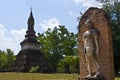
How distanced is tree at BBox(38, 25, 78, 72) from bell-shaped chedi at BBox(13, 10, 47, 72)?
3460 millimetres

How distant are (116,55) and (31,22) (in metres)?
40.5

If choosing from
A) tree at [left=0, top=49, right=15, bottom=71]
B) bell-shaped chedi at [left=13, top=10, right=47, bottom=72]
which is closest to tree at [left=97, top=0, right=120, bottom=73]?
bell-shaped chedi at [left=13, top=10, right=47, bottom=72]

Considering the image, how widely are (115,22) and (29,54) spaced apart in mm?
32447

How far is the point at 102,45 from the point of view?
13.8 metres

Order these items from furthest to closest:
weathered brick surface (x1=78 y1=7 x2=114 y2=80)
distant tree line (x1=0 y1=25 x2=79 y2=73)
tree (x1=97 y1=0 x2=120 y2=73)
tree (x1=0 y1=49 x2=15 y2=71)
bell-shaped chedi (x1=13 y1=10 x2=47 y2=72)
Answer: tree (x1=0 y1=49 x2=15 y2=71) < distant tree line (x1=0 y1=25 x2=79 y2=73) < bell-shaped chedi (x1=13 y1=10 x2=47 y2=72) < tree (x1=97 y1=0 x2=120 y2=73) < weathered brick surface (x1=78 y1=7 x2=114 y2=80)

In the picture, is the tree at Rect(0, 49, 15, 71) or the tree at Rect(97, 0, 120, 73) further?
the tree at Rect(0, 49, 15, 71)

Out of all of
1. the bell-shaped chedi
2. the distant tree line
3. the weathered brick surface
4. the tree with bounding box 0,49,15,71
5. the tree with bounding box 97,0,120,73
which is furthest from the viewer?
the tree with bounding box 0,49,15,71

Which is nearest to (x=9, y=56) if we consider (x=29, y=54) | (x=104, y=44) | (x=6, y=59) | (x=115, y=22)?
(x=6, y=59)

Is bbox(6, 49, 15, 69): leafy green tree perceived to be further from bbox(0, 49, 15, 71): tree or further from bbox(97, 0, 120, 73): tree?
bbox(97, 0, 120, 73): tree

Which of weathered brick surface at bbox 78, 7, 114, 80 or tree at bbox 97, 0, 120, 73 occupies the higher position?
tree at bbox 97, 0, 120, 73

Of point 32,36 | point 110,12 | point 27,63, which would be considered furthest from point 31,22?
point 110,12

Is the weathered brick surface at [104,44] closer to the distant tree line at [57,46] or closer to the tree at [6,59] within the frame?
the distant tree line at [57,46]

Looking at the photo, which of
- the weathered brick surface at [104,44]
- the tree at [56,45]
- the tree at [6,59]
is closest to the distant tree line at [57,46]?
the tree at [56,45]

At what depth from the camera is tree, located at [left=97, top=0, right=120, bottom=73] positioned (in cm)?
4259
